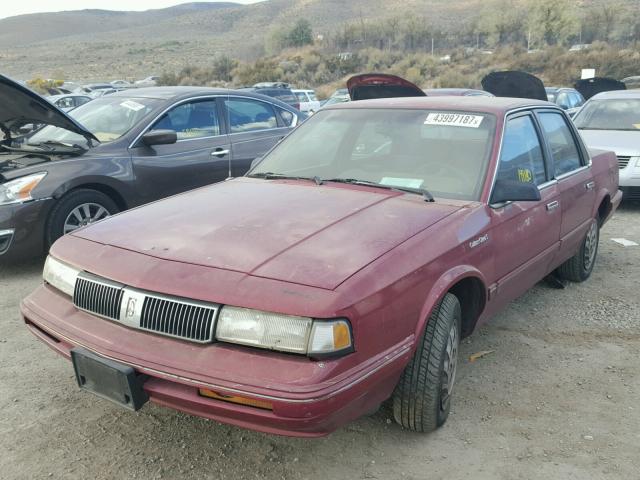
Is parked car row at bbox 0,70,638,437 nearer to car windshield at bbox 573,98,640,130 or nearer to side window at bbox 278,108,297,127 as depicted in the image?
side window at bbox 278,108,297,127

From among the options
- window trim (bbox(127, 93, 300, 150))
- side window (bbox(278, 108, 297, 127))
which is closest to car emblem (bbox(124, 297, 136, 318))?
window trim (bbox(127, 93, 300, 150))

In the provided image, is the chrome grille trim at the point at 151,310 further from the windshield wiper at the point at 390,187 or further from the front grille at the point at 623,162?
the front grille at the point at 623,162

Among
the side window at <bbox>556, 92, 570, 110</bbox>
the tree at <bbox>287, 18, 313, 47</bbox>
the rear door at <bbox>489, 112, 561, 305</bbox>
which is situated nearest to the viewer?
the rear door at <bbox>489, 112, 561, 305</bbox>

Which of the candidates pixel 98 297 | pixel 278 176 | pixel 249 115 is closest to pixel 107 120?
pixel 249 115

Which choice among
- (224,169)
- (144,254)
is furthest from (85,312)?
(224,169)

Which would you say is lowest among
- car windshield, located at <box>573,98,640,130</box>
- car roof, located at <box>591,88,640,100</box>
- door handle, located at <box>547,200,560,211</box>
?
car windshield, located at <box>573,98,640,130</box>

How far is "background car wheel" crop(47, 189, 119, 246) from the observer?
4.95 metres

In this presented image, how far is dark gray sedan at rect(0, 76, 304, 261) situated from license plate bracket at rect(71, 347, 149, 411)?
2795 mm

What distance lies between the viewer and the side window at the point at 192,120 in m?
5.89

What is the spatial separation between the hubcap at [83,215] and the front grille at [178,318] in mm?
2922

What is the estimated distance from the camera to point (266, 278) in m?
2.31

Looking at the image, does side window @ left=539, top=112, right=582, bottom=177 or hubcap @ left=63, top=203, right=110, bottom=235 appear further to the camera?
hubcap @ left=63, top=203, right=110, bottom=235

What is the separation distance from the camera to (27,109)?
16.0ft

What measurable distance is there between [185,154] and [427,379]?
402 cm
